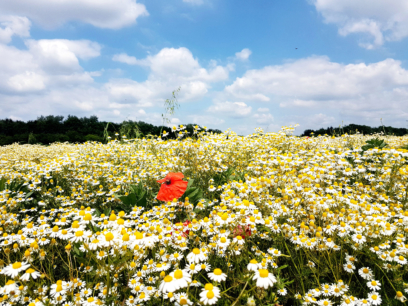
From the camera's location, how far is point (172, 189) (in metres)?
3.21

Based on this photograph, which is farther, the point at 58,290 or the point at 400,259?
the point at 400,259

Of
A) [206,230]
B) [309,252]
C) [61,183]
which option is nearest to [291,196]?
[309,252]

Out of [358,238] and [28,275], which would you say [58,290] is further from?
[358,238]

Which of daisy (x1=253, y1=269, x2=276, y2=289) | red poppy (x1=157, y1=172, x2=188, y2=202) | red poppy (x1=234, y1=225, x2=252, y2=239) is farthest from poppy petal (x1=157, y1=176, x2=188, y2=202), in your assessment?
daisy (x1=253, y1=269, x2=276, y2=289)

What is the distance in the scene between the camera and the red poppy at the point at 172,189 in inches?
124

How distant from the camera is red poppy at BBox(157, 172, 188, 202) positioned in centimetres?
316

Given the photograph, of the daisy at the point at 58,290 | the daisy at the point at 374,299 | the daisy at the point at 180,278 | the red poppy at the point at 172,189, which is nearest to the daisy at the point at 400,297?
→ the daisy at the point at 374,299

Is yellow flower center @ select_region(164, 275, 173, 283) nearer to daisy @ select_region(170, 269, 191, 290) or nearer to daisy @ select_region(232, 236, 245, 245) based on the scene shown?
daisy @ select_region(170, 269, 191, 290)

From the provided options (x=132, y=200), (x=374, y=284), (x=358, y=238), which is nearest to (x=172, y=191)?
(x=132, y=200)

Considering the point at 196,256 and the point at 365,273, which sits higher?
the point at 196,256

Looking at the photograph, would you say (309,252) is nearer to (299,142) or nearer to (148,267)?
(148,267)

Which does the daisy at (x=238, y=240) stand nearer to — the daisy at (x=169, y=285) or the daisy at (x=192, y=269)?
the daisy at (x=192, y=269)

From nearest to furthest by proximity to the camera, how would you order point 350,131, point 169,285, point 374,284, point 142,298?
point 169,285, point 142,298, point 374,284, point 350,131

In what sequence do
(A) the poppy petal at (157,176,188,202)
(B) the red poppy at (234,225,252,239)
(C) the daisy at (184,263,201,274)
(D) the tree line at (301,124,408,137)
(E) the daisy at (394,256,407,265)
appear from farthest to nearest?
(D) the tree line at (301,124,408,137) < (A) the poppy petal at (157,176,188,202) < (B) the red poppy at (234,225,252,239) < (E) the daisy at (394,256,407,265) < (C) the daisy at (184,263,201,274)
